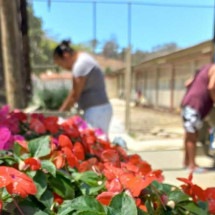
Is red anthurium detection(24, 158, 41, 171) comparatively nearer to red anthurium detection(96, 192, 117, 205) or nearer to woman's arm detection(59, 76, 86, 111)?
red anthurium detection(96, 192, 117, 205)

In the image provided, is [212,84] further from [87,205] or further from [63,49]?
[87,205]

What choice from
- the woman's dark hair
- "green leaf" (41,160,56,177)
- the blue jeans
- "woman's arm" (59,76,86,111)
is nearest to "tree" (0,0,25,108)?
the woman's dark hair

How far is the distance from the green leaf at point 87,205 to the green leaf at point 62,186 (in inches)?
6.3

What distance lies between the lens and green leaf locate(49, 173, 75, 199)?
1231 millimetres

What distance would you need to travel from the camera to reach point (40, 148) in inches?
53.8

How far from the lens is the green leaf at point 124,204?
3.26ft

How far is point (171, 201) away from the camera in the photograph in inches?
45.2

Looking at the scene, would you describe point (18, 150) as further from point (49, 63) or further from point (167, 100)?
point (167, 100)

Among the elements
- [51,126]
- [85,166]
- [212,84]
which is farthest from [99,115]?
[85,166]

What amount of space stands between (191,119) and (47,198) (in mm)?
3450

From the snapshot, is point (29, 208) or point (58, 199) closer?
point (29, 208)

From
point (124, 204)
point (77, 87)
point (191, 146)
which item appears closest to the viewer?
point (124, 204)

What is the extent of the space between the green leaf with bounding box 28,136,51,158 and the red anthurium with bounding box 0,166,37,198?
0.83 ft

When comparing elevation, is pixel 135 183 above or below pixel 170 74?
above
